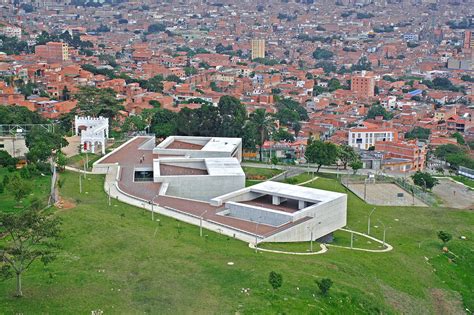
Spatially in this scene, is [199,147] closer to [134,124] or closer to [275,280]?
[134,124]

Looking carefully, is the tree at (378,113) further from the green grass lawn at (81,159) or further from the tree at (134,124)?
the green grass lawn at (81,159)

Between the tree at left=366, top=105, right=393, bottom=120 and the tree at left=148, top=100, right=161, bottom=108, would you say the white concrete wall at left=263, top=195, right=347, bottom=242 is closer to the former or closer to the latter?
the tree at left=148, top=100, right=161, bottom=108

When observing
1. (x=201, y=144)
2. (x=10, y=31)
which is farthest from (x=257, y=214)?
(x=10, y=31)

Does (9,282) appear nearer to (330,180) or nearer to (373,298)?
(373,298)

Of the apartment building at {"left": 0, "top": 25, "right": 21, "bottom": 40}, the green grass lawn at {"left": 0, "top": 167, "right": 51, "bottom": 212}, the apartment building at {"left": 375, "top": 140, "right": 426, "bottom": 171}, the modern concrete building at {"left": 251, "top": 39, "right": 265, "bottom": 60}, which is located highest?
the apartment building at {"left": 0, "top": 25, "right": 21, "bottom": 40}

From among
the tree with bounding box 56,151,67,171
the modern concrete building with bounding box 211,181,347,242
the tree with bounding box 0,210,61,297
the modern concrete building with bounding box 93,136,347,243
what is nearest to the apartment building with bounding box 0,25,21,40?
the modern concrete building with bounding box 93,136,347,243

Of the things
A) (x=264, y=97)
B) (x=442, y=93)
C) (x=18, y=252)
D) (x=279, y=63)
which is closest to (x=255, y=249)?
(x=18, y=252)
